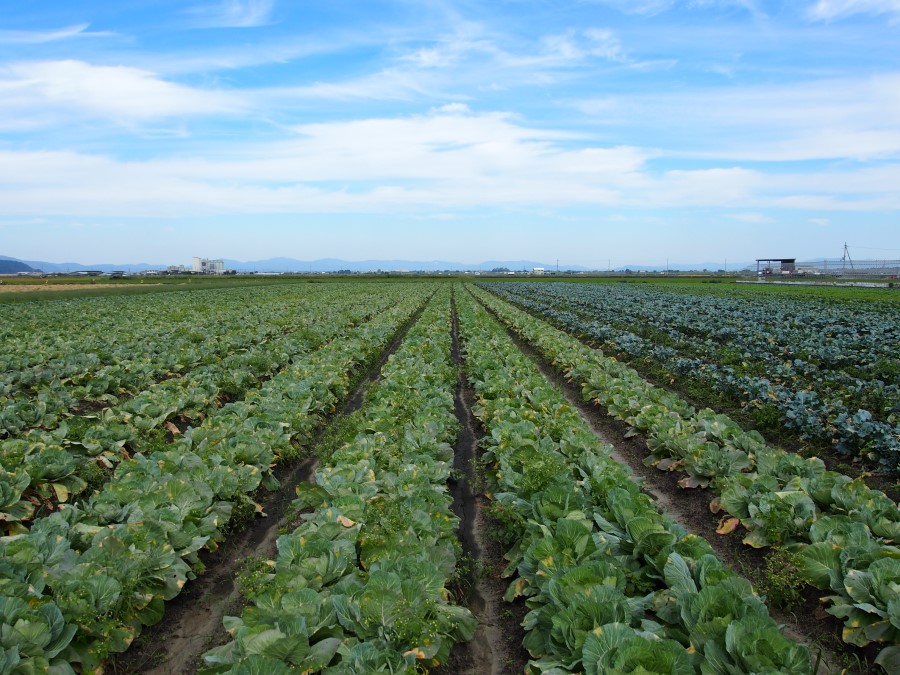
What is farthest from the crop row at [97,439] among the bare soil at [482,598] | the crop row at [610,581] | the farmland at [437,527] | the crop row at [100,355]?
the crop row at [610,581]

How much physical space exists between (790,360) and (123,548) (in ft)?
52.1

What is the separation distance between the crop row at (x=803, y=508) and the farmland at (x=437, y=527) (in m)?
0.02

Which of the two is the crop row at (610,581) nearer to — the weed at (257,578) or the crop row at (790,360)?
the weed at (257,578)

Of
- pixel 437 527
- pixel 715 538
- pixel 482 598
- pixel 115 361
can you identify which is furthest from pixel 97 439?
pixel 715 538

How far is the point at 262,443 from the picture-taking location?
6840 millimetres

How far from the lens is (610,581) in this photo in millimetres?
3566

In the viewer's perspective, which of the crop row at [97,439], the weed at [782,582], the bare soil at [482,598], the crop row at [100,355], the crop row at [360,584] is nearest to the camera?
the crop row at [360,584]

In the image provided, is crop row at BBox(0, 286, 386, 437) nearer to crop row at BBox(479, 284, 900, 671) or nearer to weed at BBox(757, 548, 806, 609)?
crop row at BBox(479, 284, 900, 671)

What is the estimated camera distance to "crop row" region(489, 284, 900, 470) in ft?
26.7

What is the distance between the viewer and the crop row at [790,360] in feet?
26.7

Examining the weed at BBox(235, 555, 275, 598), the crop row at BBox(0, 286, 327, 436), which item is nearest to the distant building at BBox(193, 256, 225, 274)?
the crop row at BBox(0, 286, 327, 436)

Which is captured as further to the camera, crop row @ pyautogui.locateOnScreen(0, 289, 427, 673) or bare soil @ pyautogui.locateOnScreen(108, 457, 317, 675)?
bare soil @ pyautogui.locateOnScreen(108, 457, 317, 675)

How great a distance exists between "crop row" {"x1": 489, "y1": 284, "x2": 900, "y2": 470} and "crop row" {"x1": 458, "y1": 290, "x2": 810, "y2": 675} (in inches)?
162

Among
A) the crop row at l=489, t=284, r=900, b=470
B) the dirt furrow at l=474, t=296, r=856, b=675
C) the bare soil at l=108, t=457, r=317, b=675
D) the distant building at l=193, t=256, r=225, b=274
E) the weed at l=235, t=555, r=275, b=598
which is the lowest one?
the bare soil at l=108, t=457, r=317, b=675
